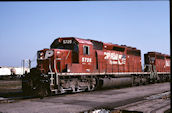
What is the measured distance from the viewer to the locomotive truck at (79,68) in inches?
528

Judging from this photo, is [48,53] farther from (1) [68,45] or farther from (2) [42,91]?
(2) [42,91]

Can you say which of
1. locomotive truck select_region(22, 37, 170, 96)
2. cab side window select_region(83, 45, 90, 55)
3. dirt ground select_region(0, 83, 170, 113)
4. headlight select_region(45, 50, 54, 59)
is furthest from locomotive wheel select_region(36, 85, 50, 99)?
cab side window select_region(83, 45, 90, 55)

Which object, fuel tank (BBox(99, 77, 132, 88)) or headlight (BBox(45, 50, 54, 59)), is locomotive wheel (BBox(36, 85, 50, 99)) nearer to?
headlight (BBox(45, 50, 54, 59))

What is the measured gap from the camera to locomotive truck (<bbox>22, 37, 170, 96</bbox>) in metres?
13.4

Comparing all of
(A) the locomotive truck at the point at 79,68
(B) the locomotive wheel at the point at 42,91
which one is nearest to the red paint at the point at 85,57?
(A) the locomotive truck at the point at 79,68

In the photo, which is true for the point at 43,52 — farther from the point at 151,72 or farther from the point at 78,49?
the point at 151,72

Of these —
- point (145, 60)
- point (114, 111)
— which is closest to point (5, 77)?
point (145, 60)

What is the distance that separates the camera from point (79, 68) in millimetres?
15195

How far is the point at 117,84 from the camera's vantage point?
18812mm

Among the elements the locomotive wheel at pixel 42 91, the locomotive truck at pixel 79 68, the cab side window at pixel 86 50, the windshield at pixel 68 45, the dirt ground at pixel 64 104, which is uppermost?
the windshield at pixel 68 45

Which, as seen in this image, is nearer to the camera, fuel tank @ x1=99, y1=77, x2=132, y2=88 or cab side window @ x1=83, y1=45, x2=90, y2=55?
cab side window @ x1=83, y1=45, x2=90, y2=55

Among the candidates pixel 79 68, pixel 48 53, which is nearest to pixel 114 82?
pixel 79 68

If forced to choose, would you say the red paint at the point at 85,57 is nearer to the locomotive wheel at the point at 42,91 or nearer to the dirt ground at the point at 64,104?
the locomotive wheel at the point at 42,91

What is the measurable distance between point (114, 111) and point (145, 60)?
880 inches
